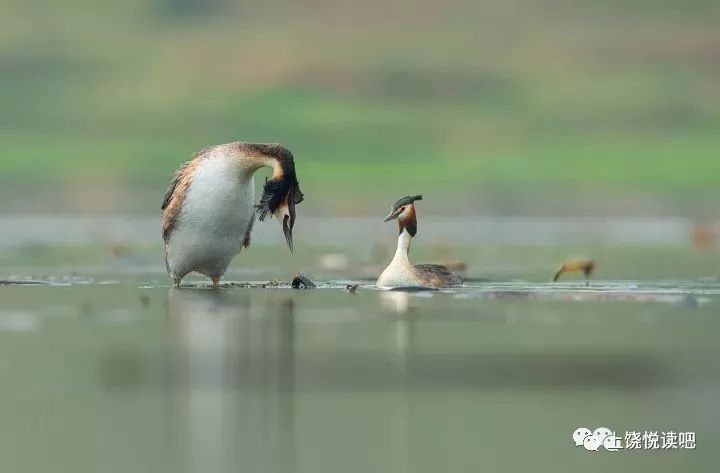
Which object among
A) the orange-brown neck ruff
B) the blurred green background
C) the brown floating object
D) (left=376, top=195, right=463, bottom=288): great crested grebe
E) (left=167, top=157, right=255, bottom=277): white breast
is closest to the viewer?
(left=167, top=157, right=255, bottom=277): white breast

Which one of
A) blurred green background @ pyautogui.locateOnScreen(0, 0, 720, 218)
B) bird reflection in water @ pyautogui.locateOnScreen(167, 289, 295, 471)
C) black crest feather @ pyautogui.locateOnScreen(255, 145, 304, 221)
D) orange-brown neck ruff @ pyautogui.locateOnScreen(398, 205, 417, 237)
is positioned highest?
blurred green background @ pyautogui.locateOnScreen(0, 0, 720, 218)

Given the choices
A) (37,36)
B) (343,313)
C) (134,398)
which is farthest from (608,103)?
(134,398)

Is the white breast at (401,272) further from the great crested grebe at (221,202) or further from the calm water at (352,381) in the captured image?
the calm water at (352,381)

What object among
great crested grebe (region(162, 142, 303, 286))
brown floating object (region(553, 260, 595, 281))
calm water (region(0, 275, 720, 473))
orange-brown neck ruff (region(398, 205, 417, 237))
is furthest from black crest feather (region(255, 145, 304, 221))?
brown floating object (region(553, 260, 595, 281))

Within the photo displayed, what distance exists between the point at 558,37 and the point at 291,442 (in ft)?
223

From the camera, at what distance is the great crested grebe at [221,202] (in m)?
17.5

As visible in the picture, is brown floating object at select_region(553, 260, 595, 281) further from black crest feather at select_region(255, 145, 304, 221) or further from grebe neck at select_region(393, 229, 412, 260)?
black crest feather at select_region(255, 145, 304, 221)

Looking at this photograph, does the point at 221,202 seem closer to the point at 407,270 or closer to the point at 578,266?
the point at 407,270

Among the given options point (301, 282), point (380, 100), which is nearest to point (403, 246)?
point (301, 282)

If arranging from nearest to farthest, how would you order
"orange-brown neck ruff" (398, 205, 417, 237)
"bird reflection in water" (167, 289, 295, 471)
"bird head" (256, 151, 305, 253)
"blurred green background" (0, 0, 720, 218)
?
1. "bird reflection in water" (167, 289, 295, 471)
2. "bird head" (256, 151, 305, 253)
3. "orange-brown neck ruff" (398, 205, 417, 237)
4. "blurred green background" (0, 0, 720, 218)

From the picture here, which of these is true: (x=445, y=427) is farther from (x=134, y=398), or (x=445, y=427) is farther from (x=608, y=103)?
(x=608, y=103)

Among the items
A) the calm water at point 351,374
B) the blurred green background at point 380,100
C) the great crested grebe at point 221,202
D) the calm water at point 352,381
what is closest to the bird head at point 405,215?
the calm water at point 351,374

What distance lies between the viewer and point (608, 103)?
67.8 metres

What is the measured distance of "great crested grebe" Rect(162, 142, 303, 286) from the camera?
57.5 feet
